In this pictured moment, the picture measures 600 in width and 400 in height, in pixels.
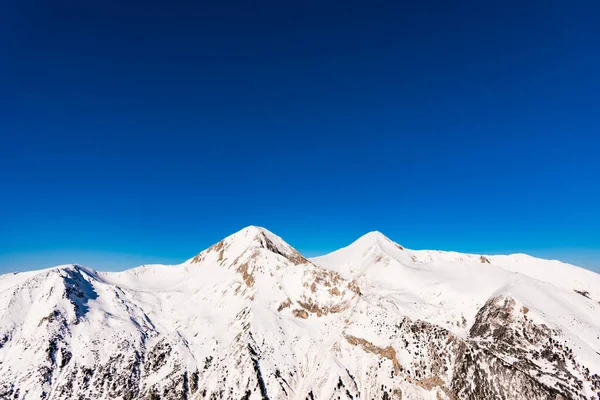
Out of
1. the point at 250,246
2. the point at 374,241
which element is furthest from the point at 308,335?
the point at 374,241

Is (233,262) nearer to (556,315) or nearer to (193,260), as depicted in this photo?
(193,260)

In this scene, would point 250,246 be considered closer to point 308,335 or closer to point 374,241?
point 308,335

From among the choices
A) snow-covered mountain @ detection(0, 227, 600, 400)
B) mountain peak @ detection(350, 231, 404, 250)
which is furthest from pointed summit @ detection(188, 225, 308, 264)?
mountain peak @ detection(350, 231, 404, 250)

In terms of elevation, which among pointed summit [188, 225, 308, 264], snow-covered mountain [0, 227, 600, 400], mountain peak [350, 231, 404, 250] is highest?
mountain peak [350, 231, 404, 250]

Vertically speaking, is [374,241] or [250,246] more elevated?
[374,241]

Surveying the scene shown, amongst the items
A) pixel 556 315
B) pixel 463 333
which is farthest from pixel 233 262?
pixel 556 315

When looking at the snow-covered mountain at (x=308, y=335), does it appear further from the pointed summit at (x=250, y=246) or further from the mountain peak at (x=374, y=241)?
the mountain peak at (x=374, y=241)

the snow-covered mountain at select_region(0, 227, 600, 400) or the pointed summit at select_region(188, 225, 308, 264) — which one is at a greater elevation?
the pointed summit at select_region(188, 225, 308, 264)

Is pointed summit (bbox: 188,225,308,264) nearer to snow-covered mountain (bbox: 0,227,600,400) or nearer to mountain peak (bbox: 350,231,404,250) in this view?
snow-covered mountain (bbox: 0,227,600,400)
